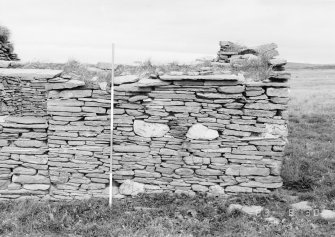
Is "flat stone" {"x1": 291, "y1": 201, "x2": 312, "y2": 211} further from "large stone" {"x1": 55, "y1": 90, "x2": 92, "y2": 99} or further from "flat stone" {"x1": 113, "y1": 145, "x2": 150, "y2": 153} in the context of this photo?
"large stone" {"x1": 55, "y1": 90, "x2": 92, "y2": 99}

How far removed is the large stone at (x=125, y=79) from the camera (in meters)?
7.92

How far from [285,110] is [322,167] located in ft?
7.72

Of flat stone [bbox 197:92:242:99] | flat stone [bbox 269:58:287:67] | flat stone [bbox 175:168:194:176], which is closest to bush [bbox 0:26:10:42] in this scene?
flat stone [bbox 197:92:242:99]

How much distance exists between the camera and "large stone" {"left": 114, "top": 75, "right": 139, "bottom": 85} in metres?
7.92

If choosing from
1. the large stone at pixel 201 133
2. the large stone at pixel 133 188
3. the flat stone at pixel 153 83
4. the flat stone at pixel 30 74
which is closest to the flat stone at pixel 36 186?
the large stone at pixel 133 188

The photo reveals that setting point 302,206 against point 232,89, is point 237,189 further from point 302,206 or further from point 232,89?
point 232,89

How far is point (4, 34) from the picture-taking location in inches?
458

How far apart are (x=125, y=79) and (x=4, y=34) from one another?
5517 millimetres

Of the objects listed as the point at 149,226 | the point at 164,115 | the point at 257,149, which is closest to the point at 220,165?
the point at 257,149

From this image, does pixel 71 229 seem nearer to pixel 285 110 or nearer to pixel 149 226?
pixel 149 226

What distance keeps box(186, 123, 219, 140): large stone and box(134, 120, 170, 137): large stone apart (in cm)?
47

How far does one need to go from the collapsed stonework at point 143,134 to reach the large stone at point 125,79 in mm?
20

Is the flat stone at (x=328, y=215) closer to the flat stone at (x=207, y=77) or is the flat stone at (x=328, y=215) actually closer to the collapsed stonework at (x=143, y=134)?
the collapsed stonework at (x=143, y=134)

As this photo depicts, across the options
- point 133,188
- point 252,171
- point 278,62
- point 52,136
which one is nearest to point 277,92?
point 278,62
